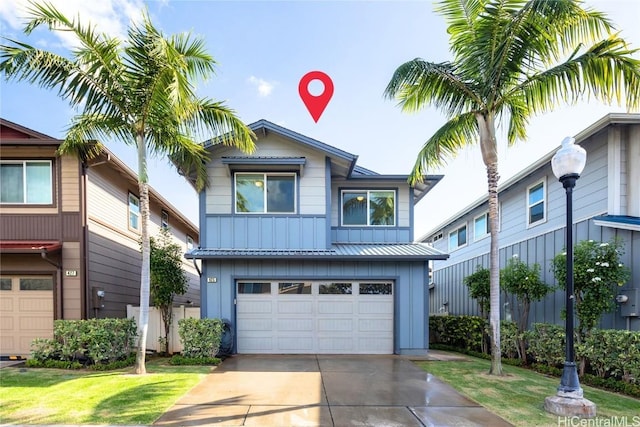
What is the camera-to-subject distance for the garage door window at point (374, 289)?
1038 cm

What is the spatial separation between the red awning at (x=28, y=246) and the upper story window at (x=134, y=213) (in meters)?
3.10

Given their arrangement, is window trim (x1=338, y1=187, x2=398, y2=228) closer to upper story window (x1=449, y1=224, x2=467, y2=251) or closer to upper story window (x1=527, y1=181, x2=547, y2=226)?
upper story window (x1=527, y1=181, x2=547, y2=226)

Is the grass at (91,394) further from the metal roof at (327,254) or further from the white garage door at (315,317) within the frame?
the metal roof at (327,254)

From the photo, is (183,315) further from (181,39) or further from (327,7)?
(327,7)

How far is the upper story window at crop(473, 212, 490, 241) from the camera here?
1421cm

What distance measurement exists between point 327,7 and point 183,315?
893 cm

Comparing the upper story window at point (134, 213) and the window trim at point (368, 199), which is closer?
the window trim at point (368, 199)

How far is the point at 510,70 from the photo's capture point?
723cm

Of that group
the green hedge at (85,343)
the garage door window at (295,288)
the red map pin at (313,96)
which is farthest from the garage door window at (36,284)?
the red map pin at (313,96)

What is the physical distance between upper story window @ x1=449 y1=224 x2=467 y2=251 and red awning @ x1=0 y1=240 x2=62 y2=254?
14.7 m

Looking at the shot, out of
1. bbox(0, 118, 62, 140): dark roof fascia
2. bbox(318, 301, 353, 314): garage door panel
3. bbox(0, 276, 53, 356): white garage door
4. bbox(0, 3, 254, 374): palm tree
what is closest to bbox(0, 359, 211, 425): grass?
bbox(0, 3, 254, 374): palm tree

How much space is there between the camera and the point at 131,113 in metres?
7.72

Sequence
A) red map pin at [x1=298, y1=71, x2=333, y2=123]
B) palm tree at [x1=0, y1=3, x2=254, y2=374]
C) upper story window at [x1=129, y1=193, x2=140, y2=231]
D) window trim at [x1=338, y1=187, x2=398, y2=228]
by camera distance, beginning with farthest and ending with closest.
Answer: upper story window at [x1=129, y1=193, x2=140, y2=231], window trim at [x1=338, y1=187, x2=398, y2=228], red map pin at [x1=298, y1=71, x2=333, y2=123], palm tree at [x1=0, y1=3, x2=254, y2=374]

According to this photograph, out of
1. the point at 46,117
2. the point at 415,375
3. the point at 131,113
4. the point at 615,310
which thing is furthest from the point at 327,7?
the point at 615,310
